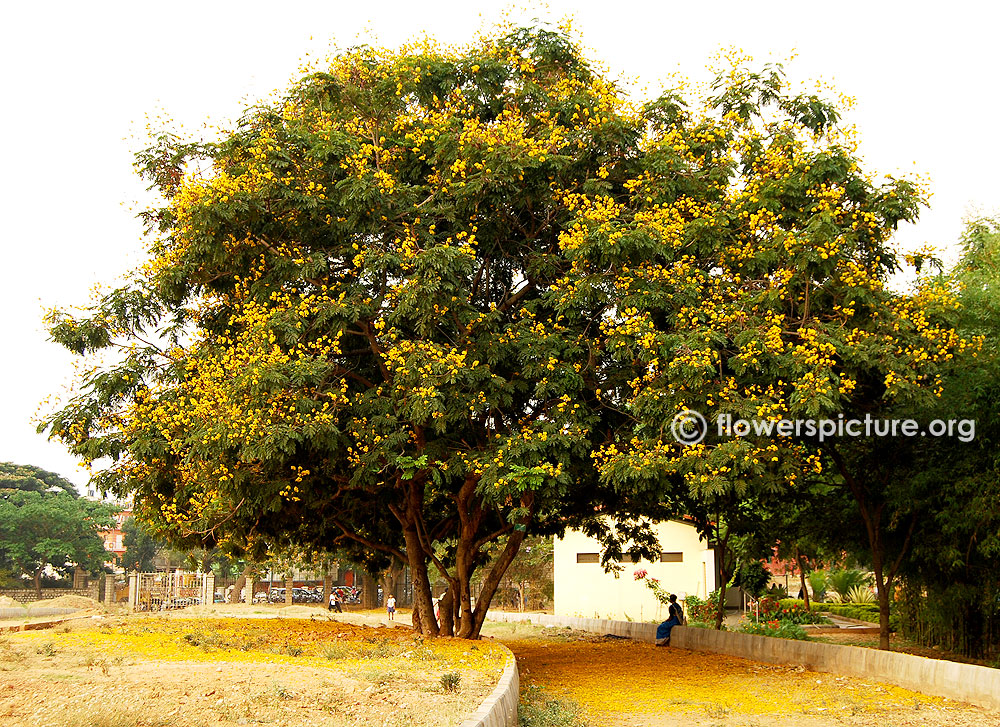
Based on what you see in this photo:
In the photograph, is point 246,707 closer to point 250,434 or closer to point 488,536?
point 250,434

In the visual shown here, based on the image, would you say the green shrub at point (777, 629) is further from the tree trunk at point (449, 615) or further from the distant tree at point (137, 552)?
the distant tree at point (137, 552)

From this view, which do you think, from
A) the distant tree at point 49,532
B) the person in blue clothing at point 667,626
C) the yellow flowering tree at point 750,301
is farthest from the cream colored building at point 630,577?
the distant tree at point 49,532

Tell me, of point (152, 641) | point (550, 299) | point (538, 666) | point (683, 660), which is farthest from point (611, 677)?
point (152, 641)

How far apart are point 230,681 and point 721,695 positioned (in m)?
6.89

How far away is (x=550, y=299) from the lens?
1429 cm

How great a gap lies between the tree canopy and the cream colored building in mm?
15143

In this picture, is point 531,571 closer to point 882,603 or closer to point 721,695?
point 882,603

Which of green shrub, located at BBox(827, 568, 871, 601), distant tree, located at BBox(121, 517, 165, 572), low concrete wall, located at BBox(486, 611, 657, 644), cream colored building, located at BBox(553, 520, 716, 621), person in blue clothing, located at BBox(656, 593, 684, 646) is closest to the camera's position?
person in blue clothing, located at BBox(656, 593, 684, 646)

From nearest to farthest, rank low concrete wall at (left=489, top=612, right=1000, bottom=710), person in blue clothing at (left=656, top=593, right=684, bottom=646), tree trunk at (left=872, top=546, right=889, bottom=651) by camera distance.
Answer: low concrete wall at (left=489, top=612, right=1000, bottom=710) → tree trunk at (left=872, top=546, right=889, bottom=651) → person in blue clothing at (left=656, top=593, right=684, bottom=646)

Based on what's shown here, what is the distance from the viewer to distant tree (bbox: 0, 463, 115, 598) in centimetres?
5153

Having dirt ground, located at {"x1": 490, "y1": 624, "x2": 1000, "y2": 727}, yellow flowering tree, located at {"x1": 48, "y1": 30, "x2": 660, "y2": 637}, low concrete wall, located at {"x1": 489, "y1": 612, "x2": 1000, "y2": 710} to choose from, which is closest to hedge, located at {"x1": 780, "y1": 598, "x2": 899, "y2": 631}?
low concrete wall, located at {"x1": 489, "y1": 612, "x2": 1000, "y2": 710}

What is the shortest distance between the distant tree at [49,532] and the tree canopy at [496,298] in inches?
1574

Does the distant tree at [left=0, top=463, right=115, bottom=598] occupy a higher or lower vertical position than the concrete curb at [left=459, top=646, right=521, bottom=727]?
higher

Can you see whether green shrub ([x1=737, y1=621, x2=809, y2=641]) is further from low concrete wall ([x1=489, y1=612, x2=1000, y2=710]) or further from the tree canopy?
the tree canopy
